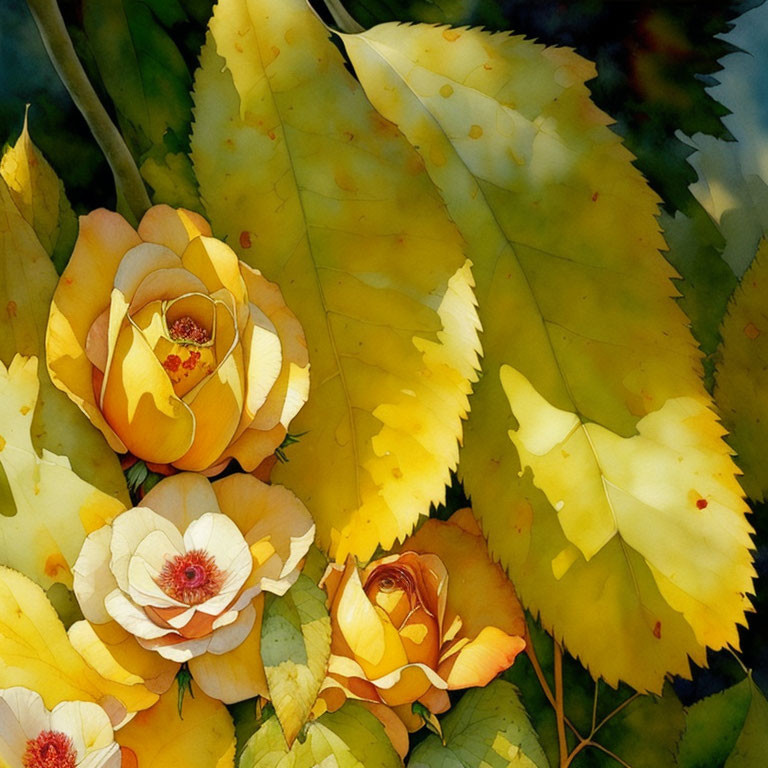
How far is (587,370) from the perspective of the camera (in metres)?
0.37

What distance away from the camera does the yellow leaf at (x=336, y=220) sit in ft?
1.16

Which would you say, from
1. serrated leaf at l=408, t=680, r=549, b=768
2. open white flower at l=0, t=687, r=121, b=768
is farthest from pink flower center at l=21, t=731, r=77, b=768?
serrated leaf at l=408, t=680, r=549, b=768

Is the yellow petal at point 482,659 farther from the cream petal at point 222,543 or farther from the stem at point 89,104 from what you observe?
the stem at point 89,104

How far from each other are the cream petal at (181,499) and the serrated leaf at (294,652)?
0.13 ft

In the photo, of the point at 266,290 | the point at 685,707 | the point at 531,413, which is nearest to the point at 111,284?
the point at 266,290

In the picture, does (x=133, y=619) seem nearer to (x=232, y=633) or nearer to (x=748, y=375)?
(x=232, y=633)

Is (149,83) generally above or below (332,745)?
above

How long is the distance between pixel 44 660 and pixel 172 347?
0.11m

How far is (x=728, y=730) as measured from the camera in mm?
390

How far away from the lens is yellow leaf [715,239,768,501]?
394 mm

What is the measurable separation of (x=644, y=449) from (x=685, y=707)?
11 cm

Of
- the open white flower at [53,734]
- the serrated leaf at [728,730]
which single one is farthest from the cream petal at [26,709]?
the serrated leaf at [728,730]

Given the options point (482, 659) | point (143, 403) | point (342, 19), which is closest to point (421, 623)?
point (482, 659)

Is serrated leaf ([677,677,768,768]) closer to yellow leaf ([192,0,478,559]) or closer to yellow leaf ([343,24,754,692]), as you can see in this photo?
yellow leaf ([343,24,754,692])
